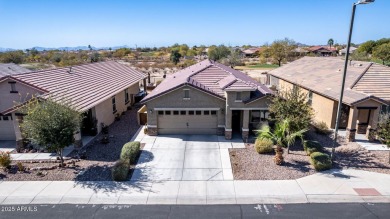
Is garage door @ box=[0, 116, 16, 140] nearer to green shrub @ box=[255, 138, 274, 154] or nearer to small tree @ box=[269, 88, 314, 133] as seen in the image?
green shrub @ box=[255, 138, 274, 154]

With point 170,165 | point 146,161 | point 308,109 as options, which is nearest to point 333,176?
point 308,109

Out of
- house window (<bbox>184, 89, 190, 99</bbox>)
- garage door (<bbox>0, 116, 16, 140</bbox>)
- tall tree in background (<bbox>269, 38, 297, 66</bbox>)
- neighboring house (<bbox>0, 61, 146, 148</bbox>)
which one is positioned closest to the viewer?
neighboring house (<bbox>0, 61, 146, 148</bbox>)

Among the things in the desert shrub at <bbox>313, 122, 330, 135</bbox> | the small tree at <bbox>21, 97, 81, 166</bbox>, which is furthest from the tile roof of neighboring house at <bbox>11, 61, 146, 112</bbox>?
the desert shrub at <bbox>313, 122, 330, 135</bbox>

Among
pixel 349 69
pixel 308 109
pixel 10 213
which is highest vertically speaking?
pixel 349 69

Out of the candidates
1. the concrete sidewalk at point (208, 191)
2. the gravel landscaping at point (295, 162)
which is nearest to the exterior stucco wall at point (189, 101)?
the gravel landscaping at point (295, 162)

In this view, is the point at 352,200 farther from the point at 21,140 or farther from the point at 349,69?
the point at 21,140

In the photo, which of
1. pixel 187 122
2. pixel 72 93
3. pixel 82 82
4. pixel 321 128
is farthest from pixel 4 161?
pixel 321 128
